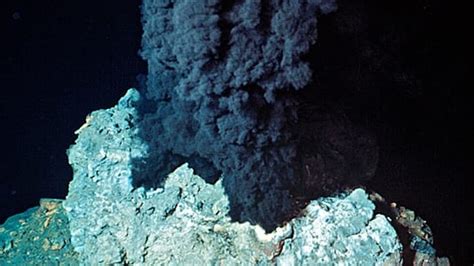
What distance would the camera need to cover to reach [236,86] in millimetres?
2490

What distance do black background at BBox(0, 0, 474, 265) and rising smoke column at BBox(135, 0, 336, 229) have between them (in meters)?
0.59

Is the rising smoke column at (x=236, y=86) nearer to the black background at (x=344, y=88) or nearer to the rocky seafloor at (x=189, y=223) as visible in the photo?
the rocky seafloor at (x=189, y=223)

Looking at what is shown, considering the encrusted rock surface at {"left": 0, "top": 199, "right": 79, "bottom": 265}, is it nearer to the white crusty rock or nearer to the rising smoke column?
the white crusty rock

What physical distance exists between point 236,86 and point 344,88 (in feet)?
3.75

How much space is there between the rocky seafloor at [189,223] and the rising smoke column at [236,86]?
158 mm

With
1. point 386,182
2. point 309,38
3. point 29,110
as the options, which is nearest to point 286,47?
point 309,38

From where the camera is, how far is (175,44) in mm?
2574

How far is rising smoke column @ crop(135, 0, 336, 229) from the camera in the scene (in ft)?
7.73

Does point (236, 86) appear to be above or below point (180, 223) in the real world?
above

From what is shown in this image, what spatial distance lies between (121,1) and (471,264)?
510 cm

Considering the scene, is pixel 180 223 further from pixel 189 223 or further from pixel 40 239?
pixel 40 239

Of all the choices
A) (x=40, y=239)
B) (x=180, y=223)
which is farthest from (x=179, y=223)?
(x=40, y=239)

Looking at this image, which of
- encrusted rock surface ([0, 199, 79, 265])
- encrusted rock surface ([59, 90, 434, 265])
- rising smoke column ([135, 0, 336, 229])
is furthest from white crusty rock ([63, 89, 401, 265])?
encrusted rock surface ([0, 199, 79, 265])

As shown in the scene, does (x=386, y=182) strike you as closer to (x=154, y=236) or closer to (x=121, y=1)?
(x=154, y=236)
